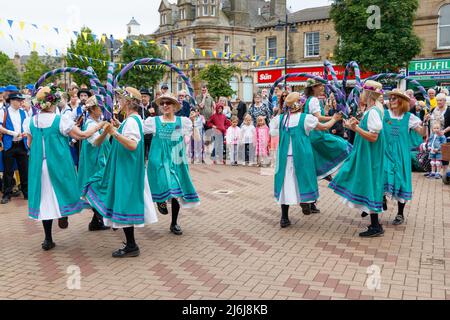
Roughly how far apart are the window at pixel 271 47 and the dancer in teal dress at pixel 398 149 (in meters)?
30.0

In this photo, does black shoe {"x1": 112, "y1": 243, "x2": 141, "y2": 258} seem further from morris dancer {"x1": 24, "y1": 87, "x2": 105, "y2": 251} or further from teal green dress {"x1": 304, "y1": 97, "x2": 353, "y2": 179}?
teal green dress {"x1": 304, "y1": 97, "x2": 353, "y2": 179}

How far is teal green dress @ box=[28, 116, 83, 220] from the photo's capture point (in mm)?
6004

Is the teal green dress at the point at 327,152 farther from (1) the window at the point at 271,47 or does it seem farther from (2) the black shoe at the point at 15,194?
(1) the window at the point at 271,47

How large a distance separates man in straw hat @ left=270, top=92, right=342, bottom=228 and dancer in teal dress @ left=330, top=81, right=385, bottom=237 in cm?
58

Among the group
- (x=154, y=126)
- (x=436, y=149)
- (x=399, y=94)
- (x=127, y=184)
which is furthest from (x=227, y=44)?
(x=127, y=184)

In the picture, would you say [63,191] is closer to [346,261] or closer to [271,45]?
[346,261]

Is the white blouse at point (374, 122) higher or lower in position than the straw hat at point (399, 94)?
lower

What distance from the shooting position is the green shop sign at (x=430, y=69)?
83.7 feet

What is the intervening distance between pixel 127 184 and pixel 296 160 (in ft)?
8.22

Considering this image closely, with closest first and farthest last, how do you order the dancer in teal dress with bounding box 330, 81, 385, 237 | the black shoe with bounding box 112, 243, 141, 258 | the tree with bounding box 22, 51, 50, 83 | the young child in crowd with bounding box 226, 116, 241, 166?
the black shoe with bounding box 112, 243, 141, 258 → the dancer in teal dress with bounding box 330, 81, 385, 237 → the young child in crowd with bounding box 226, 116, 241, 166 → the tree with bounding box 22, 51, 50, 83

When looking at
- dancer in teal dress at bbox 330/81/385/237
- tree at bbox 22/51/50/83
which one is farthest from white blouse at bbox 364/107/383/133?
tree at bbox 22/51/50/83

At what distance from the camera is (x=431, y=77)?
25.8 meters

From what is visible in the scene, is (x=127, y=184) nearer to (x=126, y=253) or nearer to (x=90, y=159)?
(x=126, y=253)

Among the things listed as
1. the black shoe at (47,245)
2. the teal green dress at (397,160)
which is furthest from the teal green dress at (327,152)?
the black shoe at (47,245)
